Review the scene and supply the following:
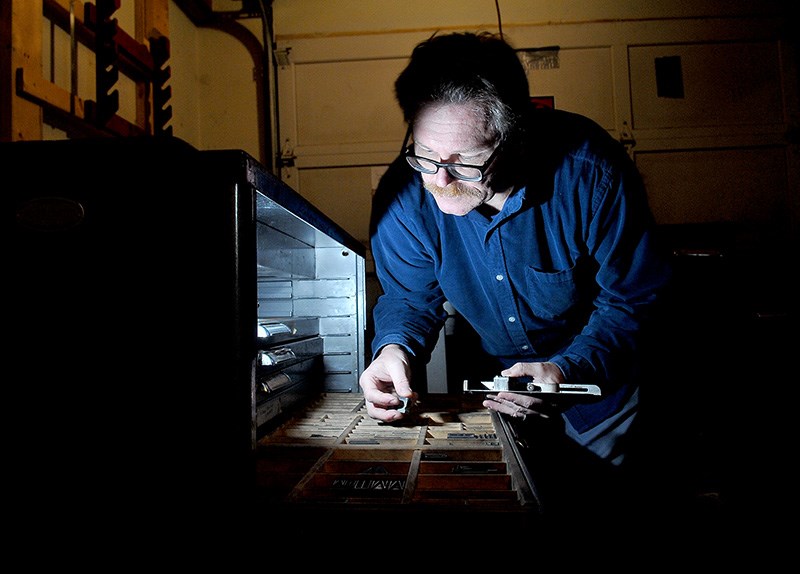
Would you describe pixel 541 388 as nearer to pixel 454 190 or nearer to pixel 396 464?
pixel 396 464

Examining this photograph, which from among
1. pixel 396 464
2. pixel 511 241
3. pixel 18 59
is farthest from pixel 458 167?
pixel 18 59

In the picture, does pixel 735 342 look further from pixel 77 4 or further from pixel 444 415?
pixel 77 4

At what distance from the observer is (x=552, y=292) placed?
150 centimetres

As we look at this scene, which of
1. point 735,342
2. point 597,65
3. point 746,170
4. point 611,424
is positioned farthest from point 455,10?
point 611,424

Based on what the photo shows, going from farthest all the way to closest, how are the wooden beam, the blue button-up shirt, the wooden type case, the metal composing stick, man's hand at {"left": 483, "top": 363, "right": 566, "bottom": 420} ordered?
the wooden beam → the blue button-up shirt → man's hand at {"left": 483, "top": 363, "right": 566, "bottom": 420} → the metal composing stick → the wooden type case

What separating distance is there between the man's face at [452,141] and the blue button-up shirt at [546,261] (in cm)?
19

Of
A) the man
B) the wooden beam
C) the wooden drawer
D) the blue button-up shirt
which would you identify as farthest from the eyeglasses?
the wooden beam

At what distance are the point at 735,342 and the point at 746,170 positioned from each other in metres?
1.37

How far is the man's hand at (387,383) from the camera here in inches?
49.1

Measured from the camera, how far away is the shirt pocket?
1.47 m

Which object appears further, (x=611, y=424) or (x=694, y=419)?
(x=694, y=419)

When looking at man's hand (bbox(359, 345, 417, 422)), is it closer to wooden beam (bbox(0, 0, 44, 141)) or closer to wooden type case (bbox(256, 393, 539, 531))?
wooden type case (bbox(256, 393, 539, 531))

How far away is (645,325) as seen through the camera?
4.69 feet

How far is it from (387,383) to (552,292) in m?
0.58
